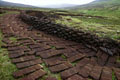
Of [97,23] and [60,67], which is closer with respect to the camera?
[60,67]

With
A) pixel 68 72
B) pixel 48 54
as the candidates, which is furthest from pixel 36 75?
pixel 48 54

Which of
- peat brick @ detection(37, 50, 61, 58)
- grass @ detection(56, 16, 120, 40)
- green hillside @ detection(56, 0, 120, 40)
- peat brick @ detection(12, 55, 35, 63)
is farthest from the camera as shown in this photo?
green hillside @ detection(56, 0, 120, 40)

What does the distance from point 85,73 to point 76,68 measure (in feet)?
0.80

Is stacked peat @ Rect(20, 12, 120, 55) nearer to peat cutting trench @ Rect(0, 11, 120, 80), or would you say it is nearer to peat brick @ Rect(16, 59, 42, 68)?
peat cutting trench @ Rect(0, 11, 120, 80)

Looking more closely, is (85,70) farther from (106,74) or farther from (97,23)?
(97,23)

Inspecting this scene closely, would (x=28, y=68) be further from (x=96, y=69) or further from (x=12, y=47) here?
(x=96, y=69)

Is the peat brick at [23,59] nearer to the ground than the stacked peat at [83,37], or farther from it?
nearer to the ground

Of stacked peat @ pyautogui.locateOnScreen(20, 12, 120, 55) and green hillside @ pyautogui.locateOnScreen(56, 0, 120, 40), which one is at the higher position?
green hillside @ pyautogui.locateOnScreen(56, 0, 120, 40)

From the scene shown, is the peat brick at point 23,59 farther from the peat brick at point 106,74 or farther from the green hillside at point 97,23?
the green hillside at point 97,23

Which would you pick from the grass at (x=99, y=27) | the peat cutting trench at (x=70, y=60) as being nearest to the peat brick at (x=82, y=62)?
the peat cutting trench at (x=70, y=60)

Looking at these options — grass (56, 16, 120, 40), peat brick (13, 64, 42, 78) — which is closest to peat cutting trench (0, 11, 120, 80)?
peat brick (13, 64, 42, 78)

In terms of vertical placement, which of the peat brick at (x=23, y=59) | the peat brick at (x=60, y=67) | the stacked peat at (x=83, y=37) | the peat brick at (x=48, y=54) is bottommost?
the peat brick at (x=60, y=67)

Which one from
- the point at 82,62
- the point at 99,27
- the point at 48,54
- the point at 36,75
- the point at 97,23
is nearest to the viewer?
the point at 36,75

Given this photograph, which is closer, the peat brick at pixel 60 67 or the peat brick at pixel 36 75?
the peat brick at pixel 36 75
